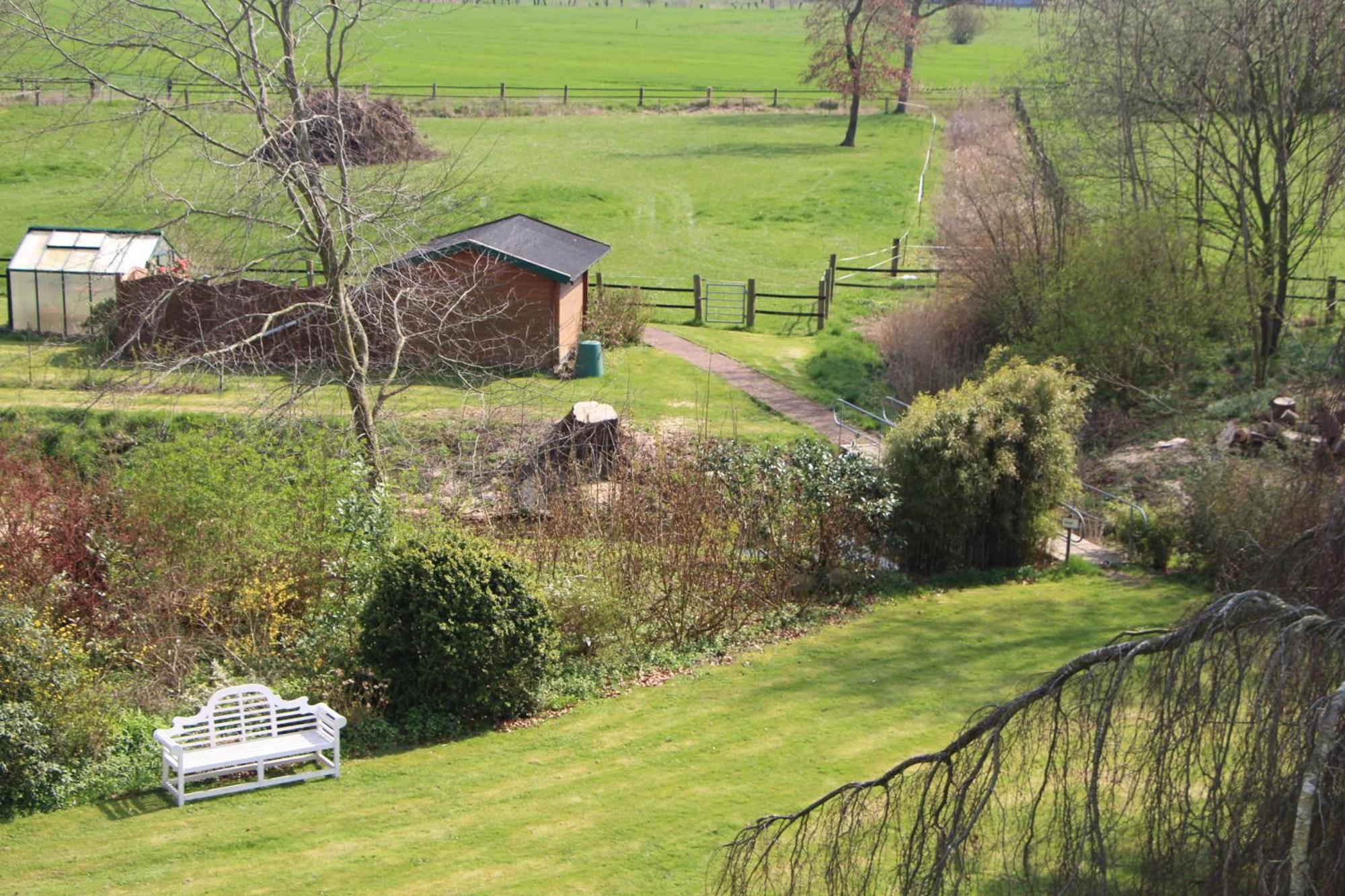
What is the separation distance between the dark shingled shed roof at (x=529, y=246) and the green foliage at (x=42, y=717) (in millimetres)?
14698

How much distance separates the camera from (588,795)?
36.1 ft

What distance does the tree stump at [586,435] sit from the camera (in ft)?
68.0

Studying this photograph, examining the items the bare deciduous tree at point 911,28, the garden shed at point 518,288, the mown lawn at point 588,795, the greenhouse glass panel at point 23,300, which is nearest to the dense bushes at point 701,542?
the mown lawn at point 588,795

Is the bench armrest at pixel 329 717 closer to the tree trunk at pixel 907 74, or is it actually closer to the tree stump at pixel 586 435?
the tree stump at pixel 586 435

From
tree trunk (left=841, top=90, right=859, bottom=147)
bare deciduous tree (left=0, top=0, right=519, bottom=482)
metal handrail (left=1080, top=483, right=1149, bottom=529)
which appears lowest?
metal handrail (left=1080, top=483, right=1149, bottom=529)

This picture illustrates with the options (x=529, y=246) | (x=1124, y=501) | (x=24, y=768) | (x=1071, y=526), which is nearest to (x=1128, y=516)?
(x=1124, y=501)

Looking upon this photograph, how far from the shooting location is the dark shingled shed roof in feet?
88.0

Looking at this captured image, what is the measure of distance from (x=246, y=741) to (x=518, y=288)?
16987 millimetres

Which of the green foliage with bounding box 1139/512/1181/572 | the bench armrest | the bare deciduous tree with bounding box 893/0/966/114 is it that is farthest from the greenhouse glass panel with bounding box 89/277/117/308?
the bare deciduous tree with bounding box 893/0/966/114

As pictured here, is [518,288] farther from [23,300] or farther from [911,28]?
[911,28]

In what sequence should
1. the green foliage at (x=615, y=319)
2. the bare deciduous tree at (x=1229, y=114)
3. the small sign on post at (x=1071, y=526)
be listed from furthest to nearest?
the green foliage at (x=615, y=319)
the bare deciduous tree at (x=1229, y=114)
the small sign on post at (x=1071, y=526)

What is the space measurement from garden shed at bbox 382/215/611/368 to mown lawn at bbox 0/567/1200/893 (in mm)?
13849

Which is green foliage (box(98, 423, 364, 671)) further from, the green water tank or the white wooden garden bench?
the green water tank

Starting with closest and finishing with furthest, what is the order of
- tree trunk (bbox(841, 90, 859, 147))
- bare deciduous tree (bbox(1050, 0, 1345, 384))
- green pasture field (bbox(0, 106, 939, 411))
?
bare deciduous tree (bbox(1050, 0, 1345, 384)) → green pasture field (bbox(0, 106, 939, 411)) → tree trunk (bbox(841, 90, 859, 147))
